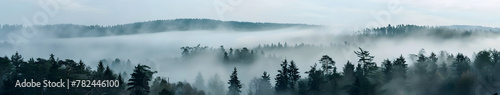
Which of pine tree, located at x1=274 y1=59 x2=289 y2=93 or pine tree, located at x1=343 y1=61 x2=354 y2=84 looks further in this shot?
pine tree, located at x1=274 y1=59 x2=289 y2=93

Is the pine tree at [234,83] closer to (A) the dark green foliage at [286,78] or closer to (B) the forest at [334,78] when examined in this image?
(B) the forest at [334,78]

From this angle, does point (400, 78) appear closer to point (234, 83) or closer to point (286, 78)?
point (286, 78)

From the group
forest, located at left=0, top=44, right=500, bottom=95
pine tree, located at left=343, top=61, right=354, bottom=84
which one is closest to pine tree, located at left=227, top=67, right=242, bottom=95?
forest, located at left=0, top=44, right=500, bottom=95

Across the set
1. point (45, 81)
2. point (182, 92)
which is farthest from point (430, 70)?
point (45, 81)

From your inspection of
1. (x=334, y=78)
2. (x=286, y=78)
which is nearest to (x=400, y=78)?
(x=334, y=78)

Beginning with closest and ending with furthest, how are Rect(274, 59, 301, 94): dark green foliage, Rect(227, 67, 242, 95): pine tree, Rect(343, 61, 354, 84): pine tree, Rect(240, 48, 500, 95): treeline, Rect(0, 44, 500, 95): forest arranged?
Rect(0, 44, 500, 95): forest
Rect(240, 48, 500, 95): treeline
Rect(343, 61, 354, 84): pine tree
Rect(274, 59, 301, 94): dark green foliage
Rect(227, 67, 242, 95): pine tree

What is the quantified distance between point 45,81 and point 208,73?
132 m

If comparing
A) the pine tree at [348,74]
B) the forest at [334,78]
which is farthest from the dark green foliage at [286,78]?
the pine tree at [348,74]

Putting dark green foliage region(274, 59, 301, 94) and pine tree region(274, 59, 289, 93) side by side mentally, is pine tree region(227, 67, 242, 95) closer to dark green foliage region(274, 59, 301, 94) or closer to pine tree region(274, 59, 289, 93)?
dark green foliage region(274, 59, 301, 94)

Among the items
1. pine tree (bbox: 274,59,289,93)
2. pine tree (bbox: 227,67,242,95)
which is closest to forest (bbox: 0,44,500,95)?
pine tree (bbox: 274,59,289,93)

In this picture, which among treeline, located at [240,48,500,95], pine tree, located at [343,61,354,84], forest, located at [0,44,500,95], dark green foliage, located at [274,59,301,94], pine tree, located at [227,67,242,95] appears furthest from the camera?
pine tree, located at [227,67,242,95]

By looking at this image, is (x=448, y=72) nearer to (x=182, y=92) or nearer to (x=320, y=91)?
(x=320, y=91)

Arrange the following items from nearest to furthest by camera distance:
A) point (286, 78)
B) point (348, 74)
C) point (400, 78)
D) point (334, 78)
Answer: point (334, 78) → point (348, 74) → point (400, 78) → point (286, 78)

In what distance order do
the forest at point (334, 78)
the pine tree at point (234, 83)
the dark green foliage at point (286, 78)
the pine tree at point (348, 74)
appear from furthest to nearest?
the pine tree at point (234, 83) < the dark green foliage at point (286, 78) < the pine tree at point (348, 74) < the forest at point (334, 78)
